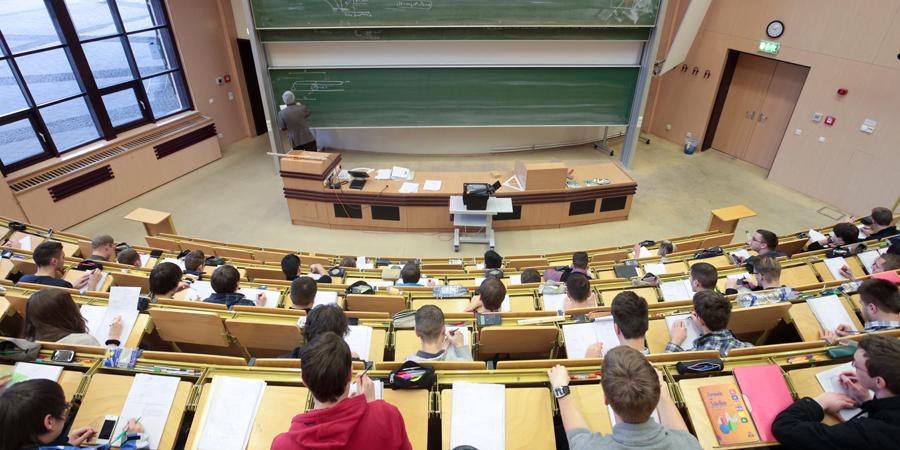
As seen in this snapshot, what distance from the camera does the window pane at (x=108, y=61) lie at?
742 centimetres

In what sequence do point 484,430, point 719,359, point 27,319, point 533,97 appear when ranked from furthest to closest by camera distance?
point 533,97 → point 27,319 → point 719,359 → point 484,430

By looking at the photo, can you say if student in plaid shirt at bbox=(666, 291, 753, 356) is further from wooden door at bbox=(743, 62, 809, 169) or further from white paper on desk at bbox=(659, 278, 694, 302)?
wooden door at bbox=(743, 62, 809, 169)

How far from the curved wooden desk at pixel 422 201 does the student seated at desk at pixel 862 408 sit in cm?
490

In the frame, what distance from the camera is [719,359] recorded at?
2.54 meters

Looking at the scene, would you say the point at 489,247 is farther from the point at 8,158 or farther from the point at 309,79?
the point at 8,158

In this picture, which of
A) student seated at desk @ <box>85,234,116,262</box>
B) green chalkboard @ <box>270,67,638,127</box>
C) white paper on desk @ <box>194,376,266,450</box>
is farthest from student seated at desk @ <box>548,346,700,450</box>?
green chalkboard @ <box>270,67,638,127</box>

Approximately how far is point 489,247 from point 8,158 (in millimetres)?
7297

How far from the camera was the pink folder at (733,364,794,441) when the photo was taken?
89.0 inches

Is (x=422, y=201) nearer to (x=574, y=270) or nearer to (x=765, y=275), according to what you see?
(x=574, y=270)

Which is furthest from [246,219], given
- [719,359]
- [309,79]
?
[719,359]

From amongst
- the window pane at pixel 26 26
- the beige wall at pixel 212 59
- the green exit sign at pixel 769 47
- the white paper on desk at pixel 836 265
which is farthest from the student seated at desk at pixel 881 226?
the window pane at pixel 26 26

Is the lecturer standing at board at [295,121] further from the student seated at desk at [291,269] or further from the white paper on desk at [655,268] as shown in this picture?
the white paper on desk at [655,268]

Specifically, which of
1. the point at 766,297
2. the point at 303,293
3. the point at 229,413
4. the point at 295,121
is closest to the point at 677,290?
the point at 766,297

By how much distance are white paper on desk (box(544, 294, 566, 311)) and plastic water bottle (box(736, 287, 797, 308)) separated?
4.34 ft
